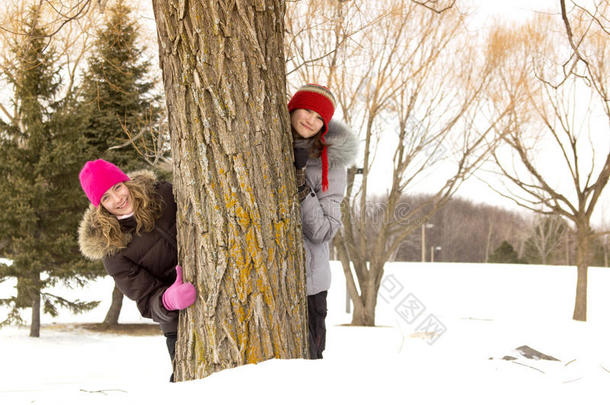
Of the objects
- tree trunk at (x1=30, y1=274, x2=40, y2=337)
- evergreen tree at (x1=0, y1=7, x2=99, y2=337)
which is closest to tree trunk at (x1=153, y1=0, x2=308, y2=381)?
evergreen tree at (x1=0, y1=7, x2=99, y2=337)

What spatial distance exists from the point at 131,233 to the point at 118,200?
0.18 meters

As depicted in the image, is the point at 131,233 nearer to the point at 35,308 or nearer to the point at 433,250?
the point at 35,308

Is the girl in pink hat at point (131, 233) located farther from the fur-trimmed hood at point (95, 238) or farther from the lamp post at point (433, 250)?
the lamp post at point (433, 250)

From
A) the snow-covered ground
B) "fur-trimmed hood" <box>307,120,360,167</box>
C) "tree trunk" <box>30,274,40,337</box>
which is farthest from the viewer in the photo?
"tree trunk" <box>30,274,40,337</box>

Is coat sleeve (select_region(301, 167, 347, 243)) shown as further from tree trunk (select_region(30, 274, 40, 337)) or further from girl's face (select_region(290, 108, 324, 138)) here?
tree trunk (select_region(30, 274, 40, 337))

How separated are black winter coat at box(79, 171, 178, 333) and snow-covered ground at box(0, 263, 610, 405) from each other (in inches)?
16.9

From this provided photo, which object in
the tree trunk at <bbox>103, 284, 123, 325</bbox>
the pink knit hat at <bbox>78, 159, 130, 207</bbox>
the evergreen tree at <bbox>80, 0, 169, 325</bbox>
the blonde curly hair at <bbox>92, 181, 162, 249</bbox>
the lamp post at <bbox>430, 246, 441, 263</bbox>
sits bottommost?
the tree trunk at <bbox>103, 284, 123, 325</bbox>

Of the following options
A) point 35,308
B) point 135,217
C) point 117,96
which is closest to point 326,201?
point 135,217

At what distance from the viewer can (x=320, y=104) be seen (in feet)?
7.67

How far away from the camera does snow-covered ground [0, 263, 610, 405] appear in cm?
165

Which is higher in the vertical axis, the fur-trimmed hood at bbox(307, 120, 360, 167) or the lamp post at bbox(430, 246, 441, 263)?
the fur-trimmed hood at bbox(307, 120, 360, 167)

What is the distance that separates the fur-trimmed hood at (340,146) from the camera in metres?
2.44

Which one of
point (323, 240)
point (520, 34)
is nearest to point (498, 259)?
point (520, 34)

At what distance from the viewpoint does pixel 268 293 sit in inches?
77.5
